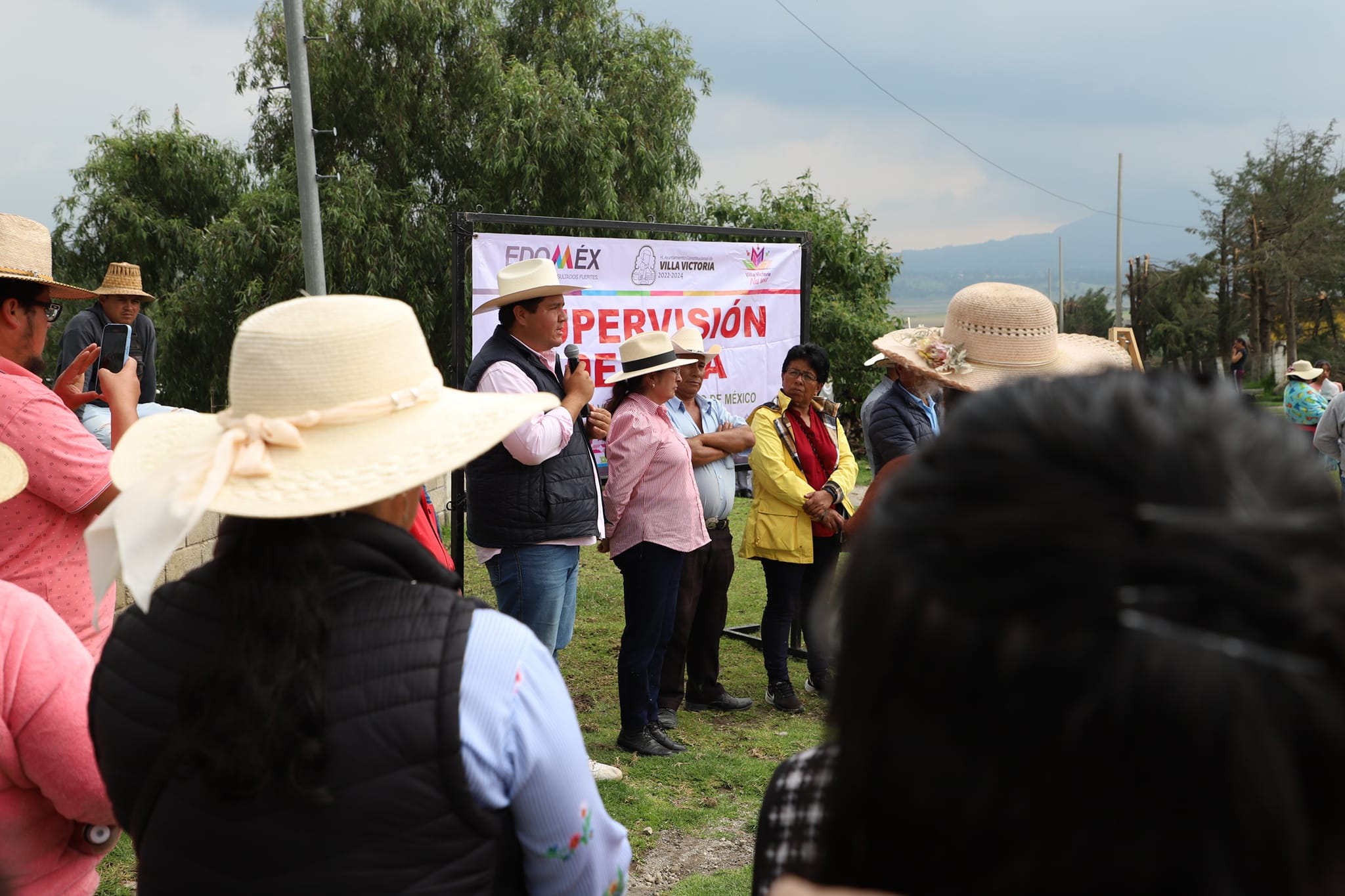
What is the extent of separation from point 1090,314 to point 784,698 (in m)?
83.8

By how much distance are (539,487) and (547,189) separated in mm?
15369

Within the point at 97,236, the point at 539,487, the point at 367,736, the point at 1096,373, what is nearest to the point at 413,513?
the point at 367,736

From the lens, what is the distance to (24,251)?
10.6 ft

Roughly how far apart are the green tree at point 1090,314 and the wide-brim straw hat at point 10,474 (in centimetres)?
→ 7755

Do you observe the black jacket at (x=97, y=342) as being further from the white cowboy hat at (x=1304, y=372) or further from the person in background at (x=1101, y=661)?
the white cowboy hat at (x=1304, y=372)

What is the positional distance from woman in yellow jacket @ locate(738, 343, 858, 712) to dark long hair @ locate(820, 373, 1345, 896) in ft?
16.2

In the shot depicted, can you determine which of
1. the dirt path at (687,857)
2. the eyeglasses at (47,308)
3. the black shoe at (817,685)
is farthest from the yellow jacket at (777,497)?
the eyeglasses at (47,308)

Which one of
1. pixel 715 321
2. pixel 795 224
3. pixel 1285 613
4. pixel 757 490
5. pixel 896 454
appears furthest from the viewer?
pixel 795 224

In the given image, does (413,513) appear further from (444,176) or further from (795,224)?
(444,176)

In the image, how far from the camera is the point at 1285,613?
561mm

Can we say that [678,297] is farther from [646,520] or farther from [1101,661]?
[1101,661]

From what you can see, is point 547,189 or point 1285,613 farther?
point 547,189

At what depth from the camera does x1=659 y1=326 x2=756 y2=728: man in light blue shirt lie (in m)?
5.45

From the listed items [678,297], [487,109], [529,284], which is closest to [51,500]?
[529,284]
